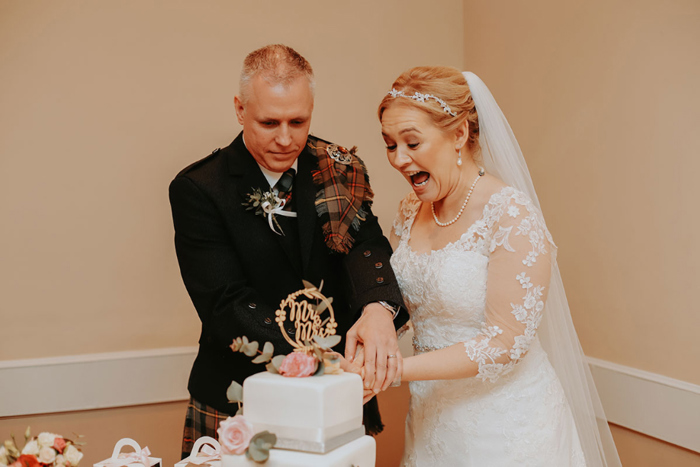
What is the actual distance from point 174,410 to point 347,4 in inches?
96.2

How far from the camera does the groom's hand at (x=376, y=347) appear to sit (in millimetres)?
1764

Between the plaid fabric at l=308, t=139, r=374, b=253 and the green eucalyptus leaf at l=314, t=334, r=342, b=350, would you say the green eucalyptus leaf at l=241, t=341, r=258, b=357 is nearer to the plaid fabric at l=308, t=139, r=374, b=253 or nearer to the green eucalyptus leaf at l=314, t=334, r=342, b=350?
the green eucalyptus leaf at l=314, t=334, r=342, b=350

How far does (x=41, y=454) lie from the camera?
50.6 inches

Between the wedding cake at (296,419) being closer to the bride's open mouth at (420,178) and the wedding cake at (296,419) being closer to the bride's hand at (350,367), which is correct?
the bride's hand at (350,367)

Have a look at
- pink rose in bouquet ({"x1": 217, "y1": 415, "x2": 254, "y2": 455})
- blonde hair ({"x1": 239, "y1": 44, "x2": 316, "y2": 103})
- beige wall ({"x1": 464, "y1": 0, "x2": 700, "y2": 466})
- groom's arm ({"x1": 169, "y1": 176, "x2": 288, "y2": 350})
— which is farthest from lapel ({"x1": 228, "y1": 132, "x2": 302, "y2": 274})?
beige wall ({"x1": 464, "y1": 0, "x2": 700, "y2": 466})

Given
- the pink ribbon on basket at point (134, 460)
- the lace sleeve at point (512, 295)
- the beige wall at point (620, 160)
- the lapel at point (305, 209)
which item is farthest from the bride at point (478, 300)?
the pink ribbon on basket at point (134, 460)

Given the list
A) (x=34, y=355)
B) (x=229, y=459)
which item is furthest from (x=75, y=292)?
(x=229, y=459)

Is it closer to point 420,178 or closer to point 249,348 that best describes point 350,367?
point 249,348

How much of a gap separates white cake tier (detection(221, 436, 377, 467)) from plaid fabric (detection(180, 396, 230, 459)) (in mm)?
931

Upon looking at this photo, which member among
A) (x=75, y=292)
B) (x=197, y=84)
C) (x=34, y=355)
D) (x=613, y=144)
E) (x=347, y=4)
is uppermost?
(x=347, y=4)

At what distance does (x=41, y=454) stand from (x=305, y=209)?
1142 millimetres

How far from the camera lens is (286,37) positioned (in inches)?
133

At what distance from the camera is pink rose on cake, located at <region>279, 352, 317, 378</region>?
4.31 ft

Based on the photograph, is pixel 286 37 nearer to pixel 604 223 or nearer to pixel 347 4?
pixel 347 4
